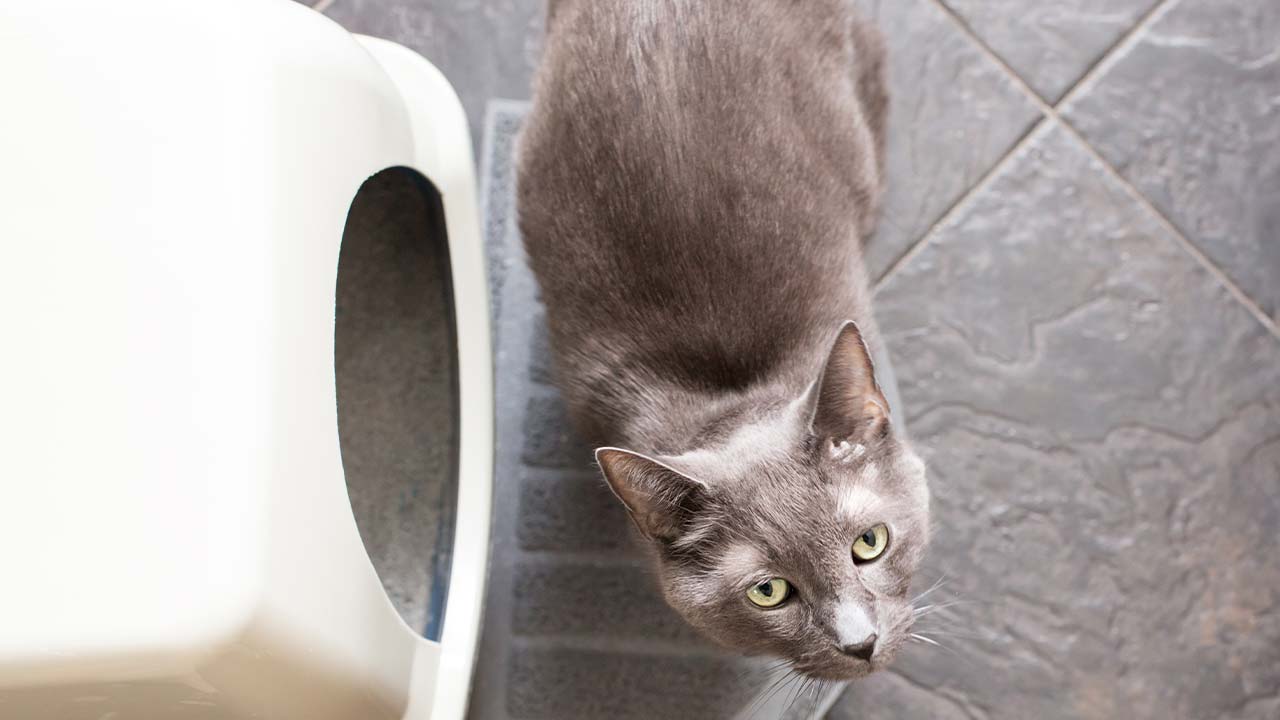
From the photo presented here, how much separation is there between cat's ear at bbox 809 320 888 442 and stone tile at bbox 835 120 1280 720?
0.55 meters

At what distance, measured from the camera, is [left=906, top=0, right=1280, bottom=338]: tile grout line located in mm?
1474

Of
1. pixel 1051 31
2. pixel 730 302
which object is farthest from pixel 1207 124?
pixel 730 302

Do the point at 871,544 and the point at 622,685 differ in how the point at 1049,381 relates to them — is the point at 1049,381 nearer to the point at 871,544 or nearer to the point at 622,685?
the point at 871,544

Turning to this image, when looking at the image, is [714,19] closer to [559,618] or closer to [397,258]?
[397,258]

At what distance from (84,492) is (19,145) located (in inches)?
13.5

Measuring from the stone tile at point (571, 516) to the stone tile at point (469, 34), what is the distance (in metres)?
0.56

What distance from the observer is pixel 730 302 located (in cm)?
106

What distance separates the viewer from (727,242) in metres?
1.04

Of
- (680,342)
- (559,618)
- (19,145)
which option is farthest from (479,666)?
(19,145)

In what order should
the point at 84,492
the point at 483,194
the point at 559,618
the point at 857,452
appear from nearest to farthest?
1. the point at 84,492
2. the point at 857,452
3. the point at 559,618
4. the point at 483,194

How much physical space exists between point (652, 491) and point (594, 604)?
1.82 feet

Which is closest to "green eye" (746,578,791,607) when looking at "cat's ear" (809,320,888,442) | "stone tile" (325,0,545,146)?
"cat's ear" (809,320,888,442)

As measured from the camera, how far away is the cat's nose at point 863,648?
34.3 inches

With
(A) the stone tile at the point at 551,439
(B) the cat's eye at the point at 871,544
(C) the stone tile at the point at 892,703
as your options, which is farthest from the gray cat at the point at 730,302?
(C) the stone tile at the point at 892,703
